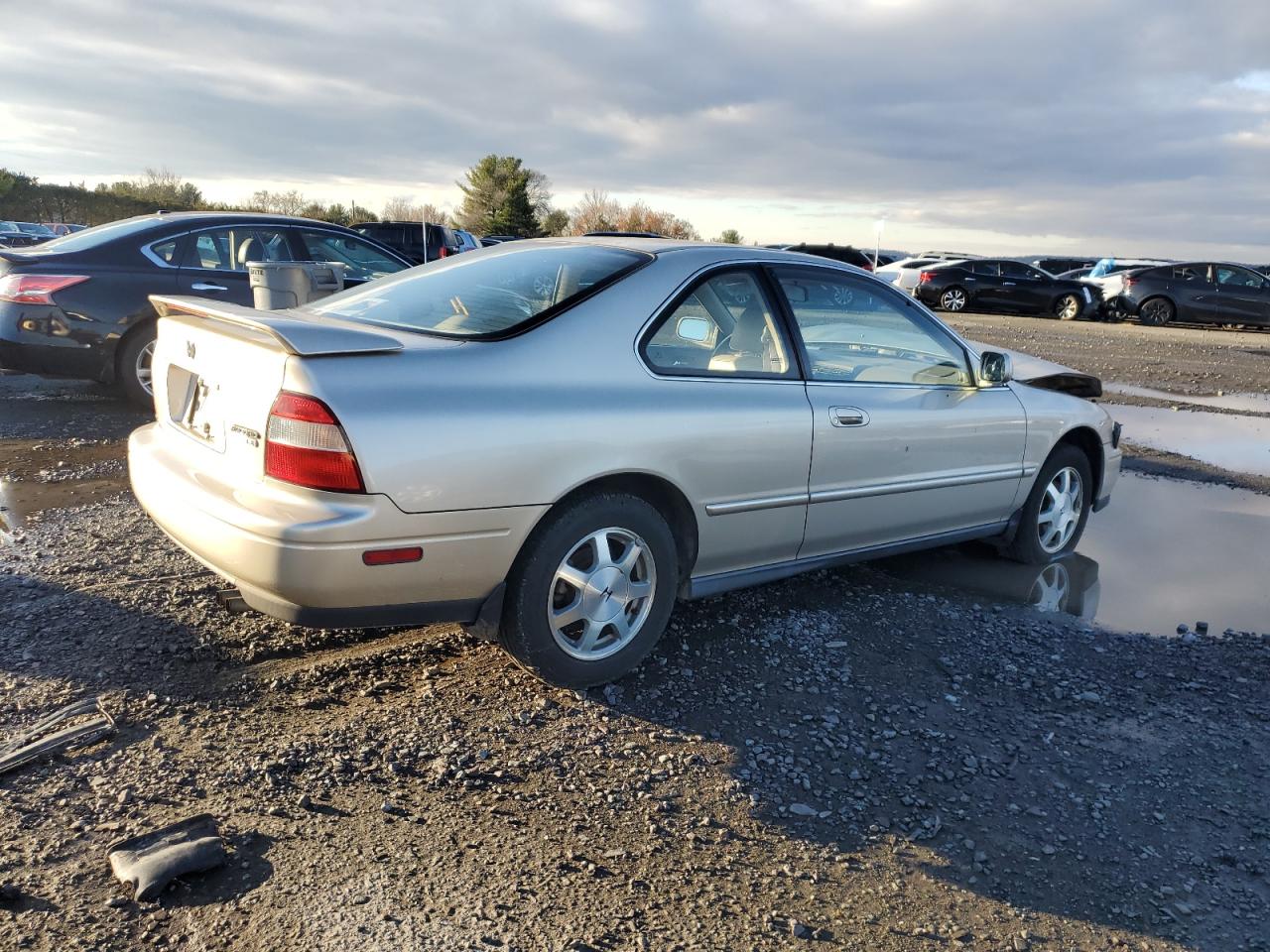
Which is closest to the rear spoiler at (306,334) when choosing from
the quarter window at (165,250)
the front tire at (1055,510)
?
the front tire at (1055,510)

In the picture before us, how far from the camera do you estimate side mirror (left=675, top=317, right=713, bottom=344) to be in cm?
370

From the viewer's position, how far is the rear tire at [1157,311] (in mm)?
Answer: 23344

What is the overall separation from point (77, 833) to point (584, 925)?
134 cm

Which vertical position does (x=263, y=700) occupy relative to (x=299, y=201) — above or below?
below

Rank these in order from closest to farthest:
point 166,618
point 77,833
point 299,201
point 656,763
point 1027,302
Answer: point 77,833 → point 656,763 → point 166,618 → point 1027,302 → point 299,201

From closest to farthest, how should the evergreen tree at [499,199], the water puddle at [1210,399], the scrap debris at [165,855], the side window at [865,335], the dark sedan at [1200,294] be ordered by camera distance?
the scrap debris at [165,855] < the side window at [865,335] < the water puddle at [1210,399] < the dark sedan at [1200,294] < the evergreen tree at [499,199]

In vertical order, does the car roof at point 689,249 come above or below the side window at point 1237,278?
below

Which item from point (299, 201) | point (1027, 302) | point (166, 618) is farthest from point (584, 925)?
point (299, 201)

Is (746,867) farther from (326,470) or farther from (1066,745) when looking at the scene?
(326,470)

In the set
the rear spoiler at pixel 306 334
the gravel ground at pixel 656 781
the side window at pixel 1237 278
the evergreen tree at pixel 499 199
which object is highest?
the evergreen tree at pixel 499 199

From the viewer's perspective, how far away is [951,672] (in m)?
3.86

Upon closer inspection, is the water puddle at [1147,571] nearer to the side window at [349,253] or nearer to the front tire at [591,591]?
the front tire at [591,591]

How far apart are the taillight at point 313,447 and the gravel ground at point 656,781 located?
0.83 m

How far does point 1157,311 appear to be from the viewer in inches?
927
